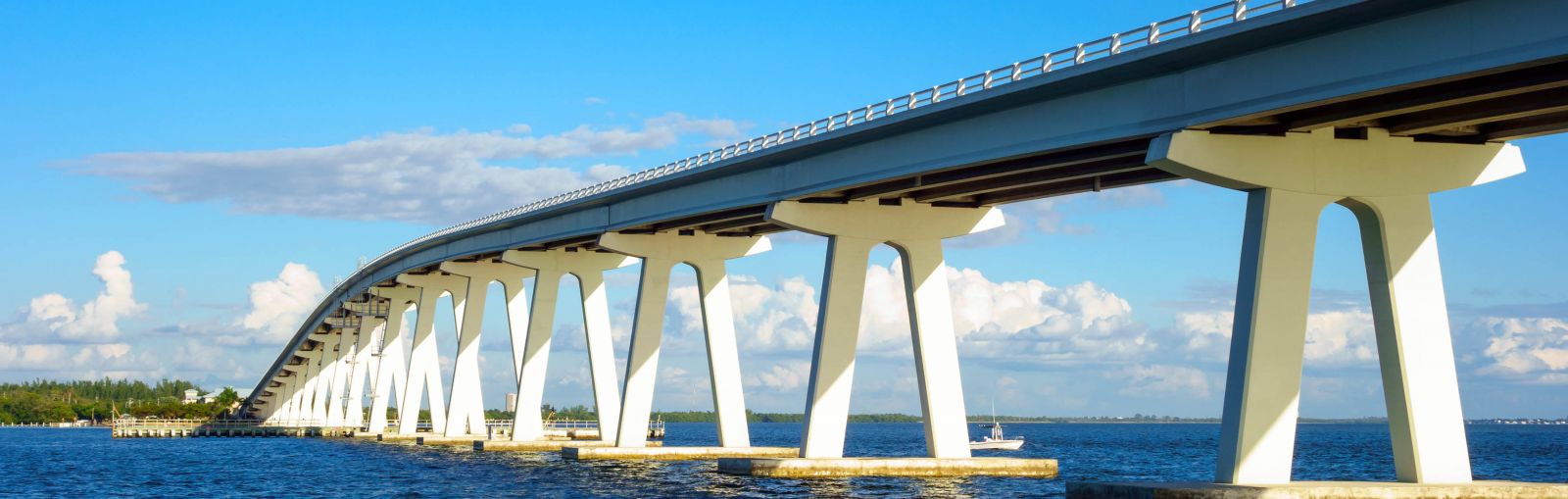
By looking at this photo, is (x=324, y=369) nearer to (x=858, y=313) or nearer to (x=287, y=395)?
(x=287, y=395)

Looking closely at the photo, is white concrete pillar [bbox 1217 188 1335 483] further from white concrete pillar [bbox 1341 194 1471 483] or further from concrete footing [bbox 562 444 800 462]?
concrete footing [bbox 562 444 800 462]

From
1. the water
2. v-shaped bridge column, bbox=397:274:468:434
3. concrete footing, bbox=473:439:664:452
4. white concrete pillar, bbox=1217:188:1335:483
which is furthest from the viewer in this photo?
v-shaped bridge column, bbox=397:274:468:434

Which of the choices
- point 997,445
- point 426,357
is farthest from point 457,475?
point 997,445

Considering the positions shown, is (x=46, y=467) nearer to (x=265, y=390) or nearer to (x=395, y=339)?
(x=395, y=339)

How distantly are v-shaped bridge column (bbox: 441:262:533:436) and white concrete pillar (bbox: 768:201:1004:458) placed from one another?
34936 millimetres

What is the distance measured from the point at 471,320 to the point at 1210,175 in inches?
2274

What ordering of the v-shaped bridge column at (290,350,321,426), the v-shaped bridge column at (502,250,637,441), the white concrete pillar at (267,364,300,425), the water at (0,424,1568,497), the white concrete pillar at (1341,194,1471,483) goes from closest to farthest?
the white concrete pillar at (1341,194,1471,483), the water at (0,424,1568,497), the v-shaped bridge column at (502,250,637,441), the v-shaped bridge column at (290,350,321,426), the white concrete pillar at (267,364,300,425)

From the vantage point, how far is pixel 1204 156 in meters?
33.5

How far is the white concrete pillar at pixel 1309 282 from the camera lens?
33.0 metres

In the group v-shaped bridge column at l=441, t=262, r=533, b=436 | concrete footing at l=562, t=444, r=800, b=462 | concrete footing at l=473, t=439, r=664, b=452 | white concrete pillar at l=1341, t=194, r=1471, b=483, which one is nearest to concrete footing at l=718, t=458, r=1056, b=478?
concrete footing at l=562, t=444, r=800, b=462

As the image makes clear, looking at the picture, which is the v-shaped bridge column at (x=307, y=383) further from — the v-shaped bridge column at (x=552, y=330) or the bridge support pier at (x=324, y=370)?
the v-shaped bridge column at (x=552, y=330)

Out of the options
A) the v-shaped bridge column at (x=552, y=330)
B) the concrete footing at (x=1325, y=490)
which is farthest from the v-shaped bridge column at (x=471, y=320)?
the concrete footing at (x=1325, y=490)

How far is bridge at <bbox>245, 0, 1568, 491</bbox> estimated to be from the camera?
96.7 feet

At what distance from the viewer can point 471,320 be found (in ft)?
278
